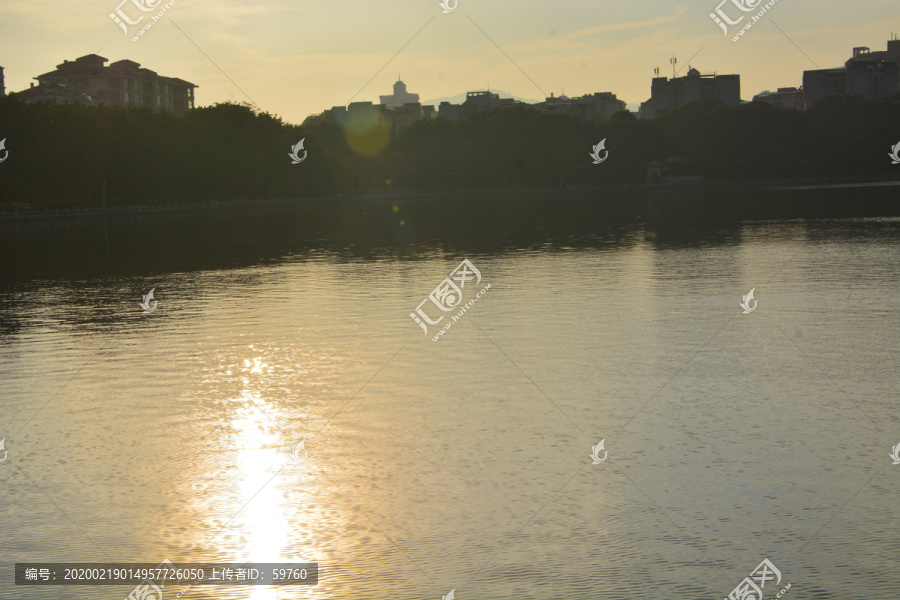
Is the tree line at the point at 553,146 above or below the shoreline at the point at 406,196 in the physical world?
above

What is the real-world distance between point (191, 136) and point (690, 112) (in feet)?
275

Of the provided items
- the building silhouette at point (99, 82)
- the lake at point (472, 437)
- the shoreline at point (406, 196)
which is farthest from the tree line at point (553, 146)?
the lake at point (472, 437)

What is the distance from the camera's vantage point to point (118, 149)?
315 feet

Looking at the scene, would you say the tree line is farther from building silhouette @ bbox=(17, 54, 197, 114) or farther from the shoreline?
building silhouette @ bbox=(17, 54, 197, 114)

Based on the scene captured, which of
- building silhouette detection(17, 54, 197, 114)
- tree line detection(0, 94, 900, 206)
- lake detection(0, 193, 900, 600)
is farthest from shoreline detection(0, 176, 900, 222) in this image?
lake detection(0, 193, 900, 600)

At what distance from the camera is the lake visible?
24.9 feet

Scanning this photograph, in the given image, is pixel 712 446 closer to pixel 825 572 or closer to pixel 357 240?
pixel 825 572

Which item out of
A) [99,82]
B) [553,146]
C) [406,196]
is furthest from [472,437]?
[99,82]

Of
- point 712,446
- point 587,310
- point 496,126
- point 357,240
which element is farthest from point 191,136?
point 712,446

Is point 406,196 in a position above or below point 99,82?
below

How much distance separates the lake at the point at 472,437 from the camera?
759 cm

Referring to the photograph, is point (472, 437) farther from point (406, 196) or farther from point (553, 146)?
point (553, 146)

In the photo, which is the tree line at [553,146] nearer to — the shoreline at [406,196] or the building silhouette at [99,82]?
the shoreline at [406,196]

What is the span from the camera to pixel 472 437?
1071 centimetres
